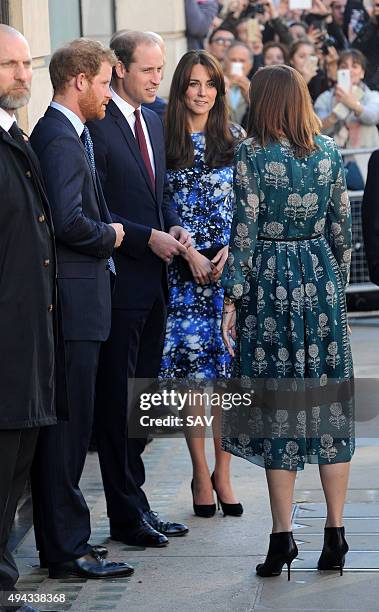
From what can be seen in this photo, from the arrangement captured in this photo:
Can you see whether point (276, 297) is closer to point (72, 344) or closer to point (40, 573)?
point (72, 344)

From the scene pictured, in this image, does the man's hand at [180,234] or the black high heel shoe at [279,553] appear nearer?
the black high heel shoe at [279,553]

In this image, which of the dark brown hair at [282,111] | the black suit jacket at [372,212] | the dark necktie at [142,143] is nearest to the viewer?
the dark brown hair at [282,111]

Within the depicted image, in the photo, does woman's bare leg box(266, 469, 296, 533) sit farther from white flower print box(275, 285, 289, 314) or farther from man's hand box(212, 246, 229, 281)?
man's hand box(212, 246, 229, 281)

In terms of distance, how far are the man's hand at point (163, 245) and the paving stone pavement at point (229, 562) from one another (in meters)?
1.19

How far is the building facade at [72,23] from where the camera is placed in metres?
6.89

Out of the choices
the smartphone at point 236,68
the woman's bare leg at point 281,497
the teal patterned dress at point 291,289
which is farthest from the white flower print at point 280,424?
the smartphone at point 236,68

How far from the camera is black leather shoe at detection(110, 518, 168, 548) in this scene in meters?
5.75

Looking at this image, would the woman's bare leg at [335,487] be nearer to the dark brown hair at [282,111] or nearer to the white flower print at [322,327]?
the white flower print at [322,327]

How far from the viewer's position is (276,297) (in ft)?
17.2

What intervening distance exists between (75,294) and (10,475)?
30.0 inches

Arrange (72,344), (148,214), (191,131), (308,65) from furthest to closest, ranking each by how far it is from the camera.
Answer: (308,65), (191,131), (148,214), (72,344)

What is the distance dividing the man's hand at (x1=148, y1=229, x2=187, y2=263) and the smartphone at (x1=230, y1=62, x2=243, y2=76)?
24.8 feet

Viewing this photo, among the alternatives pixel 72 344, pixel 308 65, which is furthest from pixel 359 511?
pixel 308 65

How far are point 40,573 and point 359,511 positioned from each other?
1.56m
